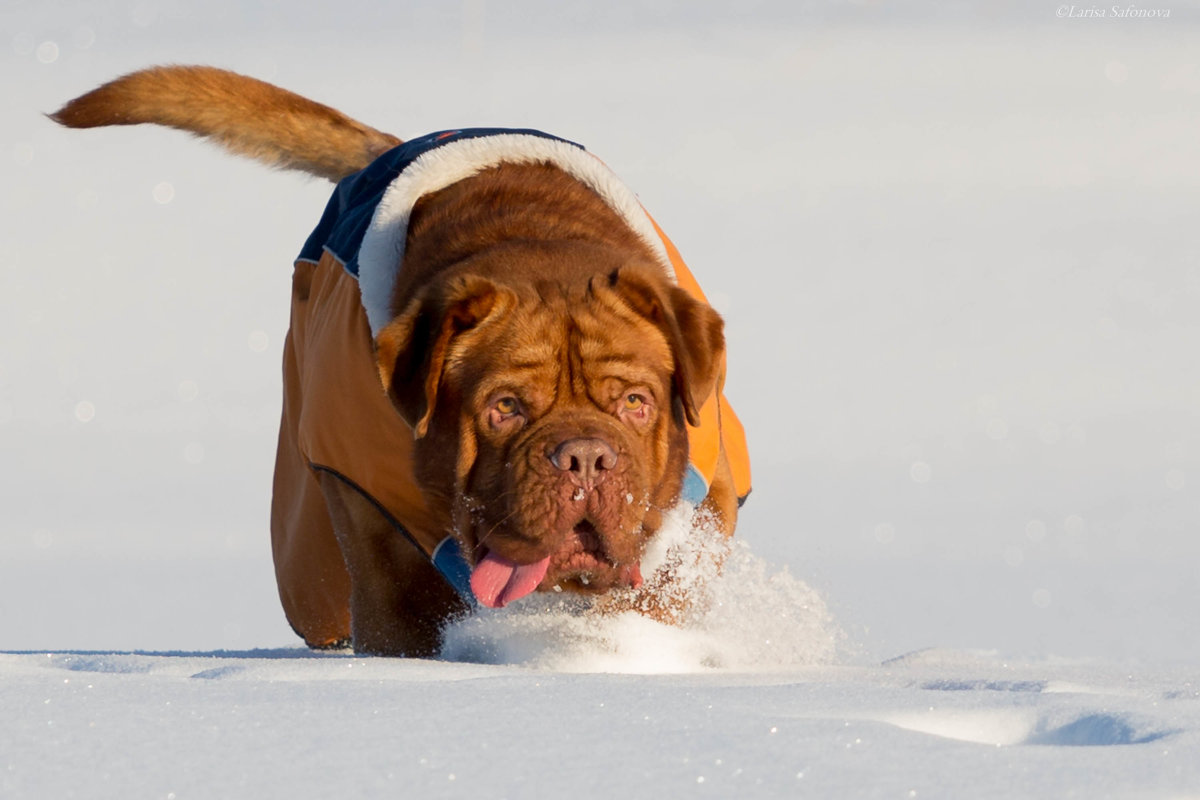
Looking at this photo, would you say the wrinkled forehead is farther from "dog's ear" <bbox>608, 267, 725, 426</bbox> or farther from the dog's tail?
the dog's tail

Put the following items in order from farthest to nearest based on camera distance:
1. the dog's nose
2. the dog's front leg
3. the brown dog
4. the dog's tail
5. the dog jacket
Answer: the dog's tail, the dog's front leg, the dog jacket, the brown dog, the dog's nose

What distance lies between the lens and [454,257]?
4.62 meters

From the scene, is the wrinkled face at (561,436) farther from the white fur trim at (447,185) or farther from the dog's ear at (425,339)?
the white fur trim at (447,185)

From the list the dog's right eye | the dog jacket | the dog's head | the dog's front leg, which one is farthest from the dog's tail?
the dog's right eye

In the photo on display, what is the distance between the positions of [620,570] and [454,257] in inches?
43.1

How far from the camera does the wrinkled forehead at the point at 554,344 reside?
13.8 feet

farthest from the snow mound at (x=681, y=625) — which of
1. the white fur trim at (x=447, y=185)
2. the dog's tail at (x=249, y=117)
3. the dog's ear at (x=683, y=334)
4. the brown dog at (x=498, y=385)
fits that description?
the dog's tail at (x=249, y=117)

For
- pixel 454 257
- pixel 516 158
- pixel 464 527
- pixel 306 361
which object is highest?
pixel 516 158

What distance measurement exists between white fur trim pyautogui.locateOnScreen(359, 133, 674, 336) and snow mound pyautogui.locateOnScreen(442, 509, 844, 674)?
927 millimetres

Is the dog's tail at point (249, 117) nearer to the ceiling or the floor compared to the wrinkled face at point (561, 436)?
nearer to the ceiling

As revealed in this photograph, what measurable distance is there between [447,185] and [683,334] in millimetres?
1057

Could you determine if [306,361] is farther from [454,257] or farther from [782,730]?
[782,730]

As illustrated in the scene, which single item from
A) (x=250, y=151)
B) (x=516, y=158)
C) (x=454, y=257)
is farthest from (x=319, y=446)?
(x=250, y=151)

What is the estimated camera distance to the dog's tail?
6.14 metres
